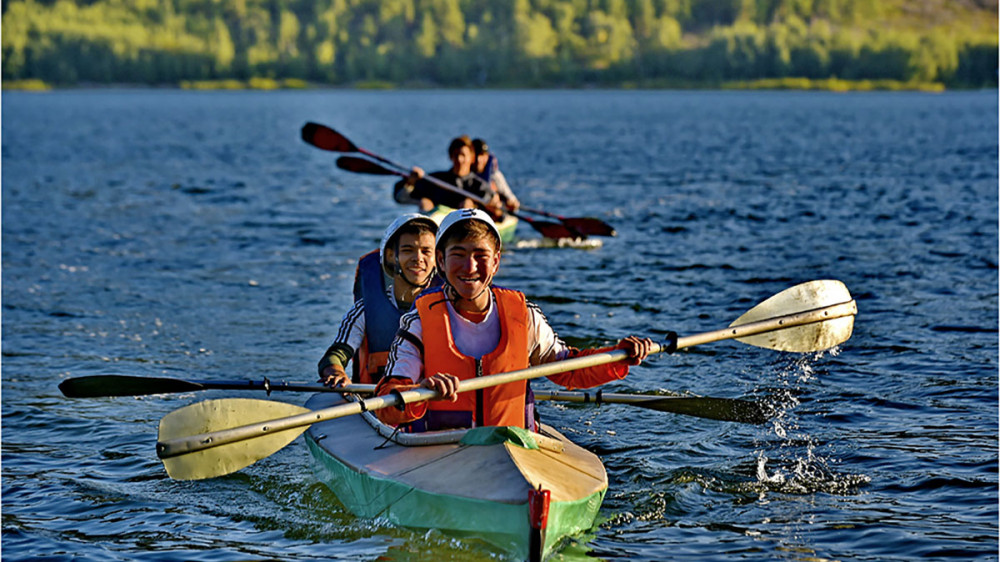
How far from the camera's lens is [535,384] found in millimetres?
11234

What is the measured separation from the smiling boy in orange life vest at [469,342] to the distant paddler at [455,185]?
363 inches

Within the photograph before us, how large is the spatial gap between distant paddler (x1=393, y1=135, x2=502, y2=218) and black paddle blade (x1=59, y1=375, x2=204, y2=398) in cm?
892

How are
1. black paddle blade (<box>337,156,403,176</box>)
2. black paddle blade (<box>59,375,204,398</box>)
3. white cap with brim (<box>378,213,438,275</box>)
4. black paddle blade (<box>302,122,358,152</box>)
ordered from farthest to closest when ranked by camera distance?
black paddle blade (<box>337,156,403,176</box>)
black paddle blade (<box>302,122,358,152</box>)
white cap with brim (<box>378,213,438,275</box>)
black paddle blade (<box>59,375,204,398</box>)

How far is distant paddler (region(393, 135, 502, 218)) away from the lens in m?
16.5

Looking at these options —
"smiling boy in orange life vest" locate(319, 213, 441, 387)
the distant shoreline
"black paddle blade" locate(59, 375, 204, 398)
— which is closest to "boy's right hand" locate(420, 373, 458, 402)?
"smiling boy in orange life vest" locate(319, 213, 441, 387)

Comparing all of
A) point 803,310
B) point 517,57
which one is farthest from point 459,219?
point 517,57

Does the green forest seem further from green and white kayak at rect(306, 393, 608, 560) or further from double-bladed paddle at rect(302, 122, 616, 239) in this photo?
green and white kayak at rect(306, 393, 608, 560)

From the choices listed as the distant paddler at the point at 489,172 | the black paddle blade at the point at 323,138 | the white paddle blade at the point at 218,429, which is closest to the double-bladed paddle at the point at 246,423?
the white paddle blade at the point at 218,429

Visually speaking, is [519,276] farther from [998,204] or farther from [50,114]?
[50,114]

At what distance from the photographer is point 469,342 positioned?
708 centimetres

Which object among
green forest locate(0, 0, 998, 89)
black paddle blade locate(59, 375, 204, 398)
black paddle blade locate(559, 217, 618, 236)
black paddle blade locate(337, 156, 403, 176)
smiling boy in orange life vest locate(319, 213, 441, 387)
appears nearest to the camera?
black paddle blade locate(59, 375, 204, 398)

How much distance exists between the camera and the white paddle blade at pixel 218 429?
6789 millimetres

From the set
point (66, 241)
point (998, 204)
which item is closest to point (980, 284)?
point (998, 204)

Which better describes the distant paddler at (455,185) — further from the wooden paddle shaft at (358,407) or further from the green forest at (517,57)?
the green forest at (517,57)
